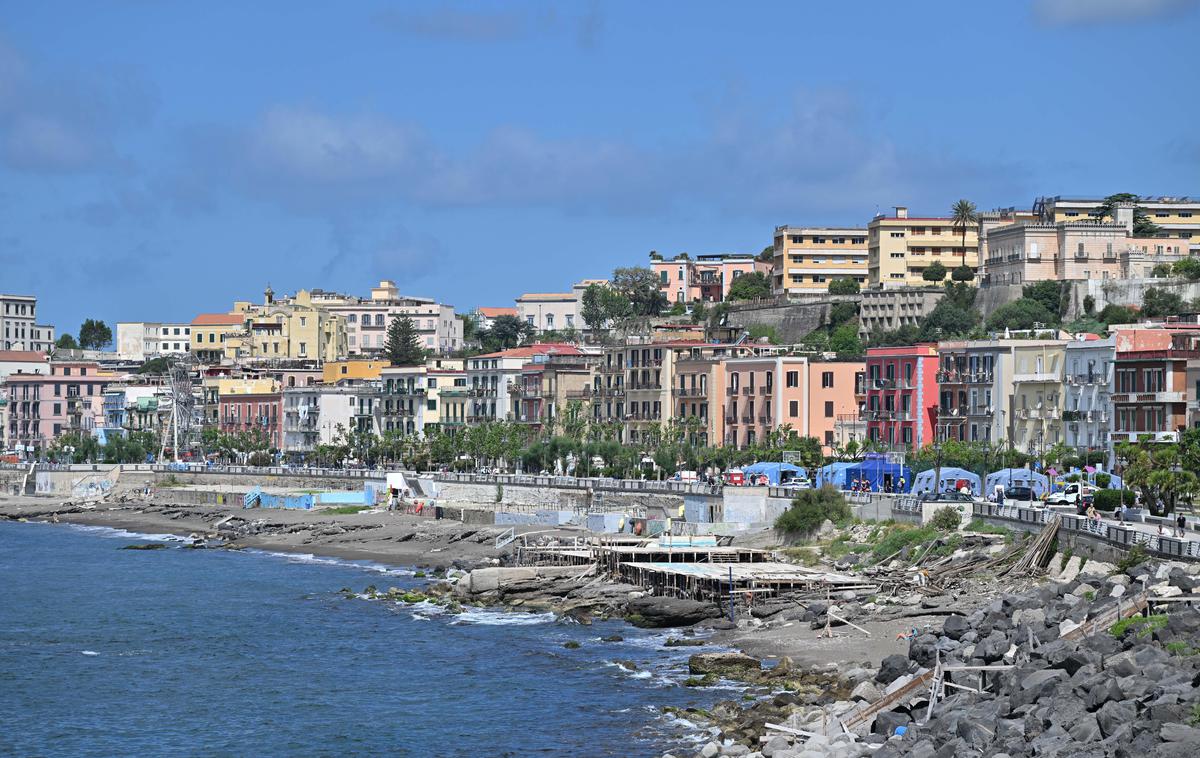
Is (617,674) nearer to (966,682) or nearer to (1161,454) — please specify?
(966,682)

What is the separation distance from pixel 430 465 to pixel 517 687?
239 feet

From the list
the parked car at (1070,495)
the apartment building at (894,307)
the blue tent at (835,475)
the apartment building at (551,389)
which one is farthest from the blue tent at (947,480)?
the apartment building at (894,307)

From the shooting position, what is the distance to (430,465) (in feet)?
398

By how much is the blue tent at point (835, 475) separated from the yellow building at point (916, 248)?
5495 centimetres

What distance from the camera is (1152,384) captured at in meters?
77.9

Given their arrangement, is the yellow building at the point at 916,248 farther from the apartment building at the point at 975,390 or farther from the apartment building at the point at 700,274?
the apartment building at the point at 975,390

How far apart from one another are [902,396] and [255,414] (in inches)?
2862

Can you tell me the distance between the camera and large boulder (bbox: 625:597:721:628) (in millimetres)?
58312

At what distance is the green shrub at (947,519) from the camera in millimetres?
62406

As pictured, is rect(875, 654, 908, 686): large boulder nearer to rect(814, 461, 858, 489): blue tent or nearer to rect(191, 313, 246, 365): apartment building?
rect(814, 461, 858, 489): blue tent

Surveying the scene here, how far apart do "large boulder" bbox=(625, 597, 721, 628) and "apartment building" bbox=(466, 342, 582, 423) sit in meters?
68.0

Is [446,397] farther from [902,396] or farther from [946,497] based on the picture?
[946,497]

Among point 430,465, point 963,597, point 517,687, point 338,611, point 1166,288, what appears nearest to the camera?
point 517,687

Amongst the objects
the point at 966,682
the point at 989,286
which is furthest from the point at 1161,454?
the point at 989,286
